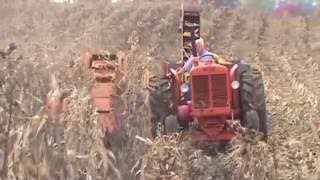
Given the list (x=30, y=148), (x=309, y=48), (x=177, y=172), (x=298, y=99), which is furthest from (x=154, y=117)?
(x=309, y=48)

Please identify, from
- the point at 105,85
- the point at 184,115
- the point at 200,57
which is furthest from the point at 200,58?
the point at 105,85

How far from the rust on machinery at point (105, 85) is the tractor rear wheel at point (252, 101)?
108 centimetres

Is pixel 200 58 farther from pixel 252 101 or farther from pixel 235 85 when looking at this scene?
pixel 252 101

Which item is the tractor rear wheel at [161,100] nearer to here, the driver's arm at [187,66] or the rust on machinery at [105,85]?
the driver's arm at [187,66]

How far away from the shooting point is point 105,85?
202 inches

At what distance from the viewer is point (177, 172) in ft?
12.7

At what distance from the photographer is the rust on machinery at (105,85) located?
4277 millimetres

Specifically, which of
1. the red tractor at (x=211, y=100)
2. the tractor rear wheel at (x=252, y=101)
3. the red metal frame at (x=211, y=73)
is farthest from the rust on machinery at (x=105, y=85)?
the tractor rear wheel at (x=252, y=101)

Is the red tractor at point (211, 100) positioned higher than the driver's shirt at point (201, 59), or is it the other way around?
the driver's shirt at point (201, 59)

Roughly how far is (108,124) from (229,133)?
1.83 m

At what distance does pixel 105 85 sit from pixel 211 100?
3.32 feet

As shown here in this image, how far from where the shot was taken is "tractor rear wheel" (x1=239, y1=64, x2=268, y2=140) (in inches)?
232

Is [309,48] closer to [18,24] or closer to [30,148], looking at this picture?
[18,24]

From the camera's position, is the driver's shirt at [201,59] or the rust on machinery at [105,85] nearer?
the rust on machinery at [105,85]
